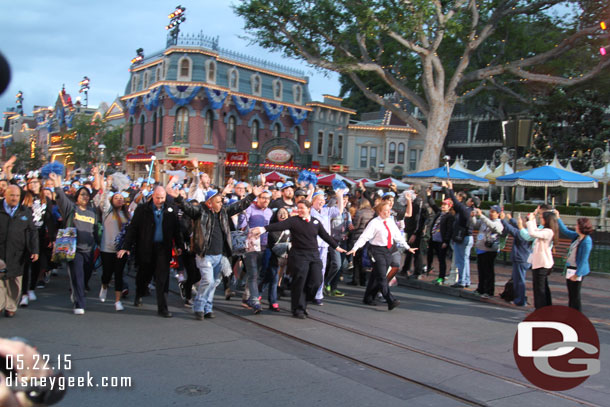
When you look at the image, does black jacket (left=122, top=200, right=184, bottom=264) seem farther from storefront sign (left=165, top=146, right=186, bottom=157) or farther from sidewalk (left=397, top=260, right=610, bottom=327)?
storefront sign (left=165, top=146, right=186, bottom=157)

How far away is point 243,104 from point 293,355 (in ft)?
111

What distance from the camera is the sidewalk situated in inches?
359

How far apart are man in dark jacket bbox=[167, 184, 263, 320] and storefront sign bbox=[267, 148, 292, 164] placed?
85.6ft

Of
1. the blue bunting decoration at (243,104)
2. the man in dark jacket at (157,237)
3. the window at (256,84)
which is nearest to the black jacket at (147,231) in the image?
the man in dark jacket at (157,237)

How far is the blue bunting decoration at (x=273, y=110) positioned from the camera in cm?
4003

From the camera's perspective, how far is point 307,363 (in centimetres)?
559

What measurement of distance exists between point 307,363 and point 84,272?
4.31 m

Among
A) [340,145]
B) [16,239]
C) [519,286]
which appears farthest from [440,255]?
[340,145]

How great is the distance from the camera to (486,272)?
9836mm

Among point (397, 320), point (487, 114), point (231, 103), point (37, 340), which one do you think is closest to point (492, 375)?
point (397, 320)

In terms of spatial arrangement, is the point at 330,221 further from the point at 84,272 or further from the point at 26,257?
the point at 26,257

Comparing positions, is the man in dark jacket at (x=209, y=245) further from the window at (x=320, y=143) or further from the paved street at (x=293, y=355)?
the window at (x=320, y=143)

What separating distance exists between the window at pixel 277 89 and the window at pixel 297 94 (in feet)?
4.65

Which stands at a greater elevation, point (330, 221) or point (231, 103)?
point (231, 103)
